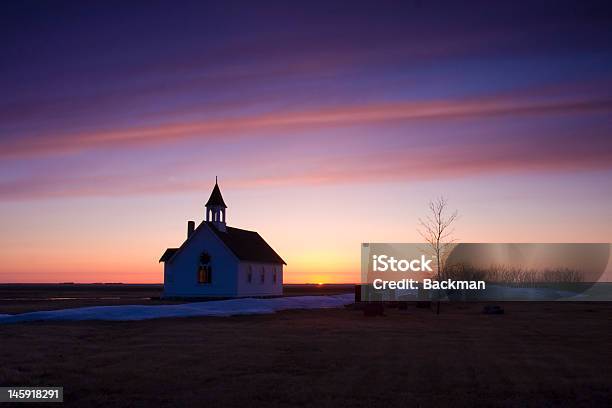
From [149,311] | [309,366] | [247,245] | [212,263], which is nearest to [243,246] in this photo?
[247,245]

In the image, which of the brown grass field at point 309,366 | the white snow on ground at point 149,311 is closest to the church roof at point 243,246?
the white snow on ground at point 149,311

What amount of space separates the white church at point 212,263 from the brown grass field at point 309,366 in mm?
31154

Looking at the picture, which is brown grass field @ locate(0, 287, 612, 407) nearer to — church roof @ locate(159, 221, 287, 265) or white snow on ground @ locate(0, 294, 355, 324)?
white snow on ground @ locate(0, 294, 355, 324)

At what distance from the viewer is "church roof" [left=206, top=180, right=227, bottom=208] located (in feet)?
203

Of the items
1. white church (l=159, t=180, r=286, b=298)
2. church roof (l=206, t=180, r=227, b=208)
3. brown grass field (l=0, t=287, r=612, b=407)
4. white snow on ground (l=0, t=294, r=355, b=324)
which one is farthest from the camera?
church roof (l=206, t=180, r=227, b=208)

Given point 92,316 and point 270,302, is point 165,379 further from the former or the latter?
point 270,302

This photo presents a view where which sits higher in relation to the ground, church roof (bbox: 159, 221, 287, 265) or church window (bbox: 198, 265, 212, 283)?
church roof (bbox: 159, 221, 287, 265)

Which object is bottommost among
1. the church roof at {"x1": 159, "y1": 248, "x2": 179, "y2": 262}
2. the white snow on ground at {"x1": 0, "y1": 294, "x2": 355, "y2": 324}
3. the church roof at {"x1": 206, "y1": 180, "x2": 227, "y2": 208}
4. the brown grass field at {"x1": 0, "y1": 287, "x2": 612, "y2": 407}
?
the white snow on ground at {"x1": 0, "y1": 294, "x2": 355, "y2": 324}

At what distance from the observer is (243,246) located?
6288 centimetres

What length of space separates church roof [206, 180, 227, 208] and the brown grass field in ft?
114

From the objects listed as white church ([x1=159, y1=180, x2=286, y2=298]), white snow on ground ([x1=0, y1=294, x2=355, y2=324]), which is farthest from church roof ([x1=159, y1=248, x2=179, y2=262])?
white snow on ground ([x1=0, y1=294, x2=355, y2=324])

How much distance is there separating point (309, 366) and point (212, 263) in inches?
1725

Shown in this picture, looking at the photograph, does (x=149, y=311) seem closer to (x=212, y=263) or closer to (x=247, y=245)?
(x=212, y=263)

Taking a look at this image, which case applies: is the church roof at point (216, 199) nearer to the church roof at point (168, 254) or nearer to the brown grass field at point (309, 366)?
the church roof at point (168, 254)
